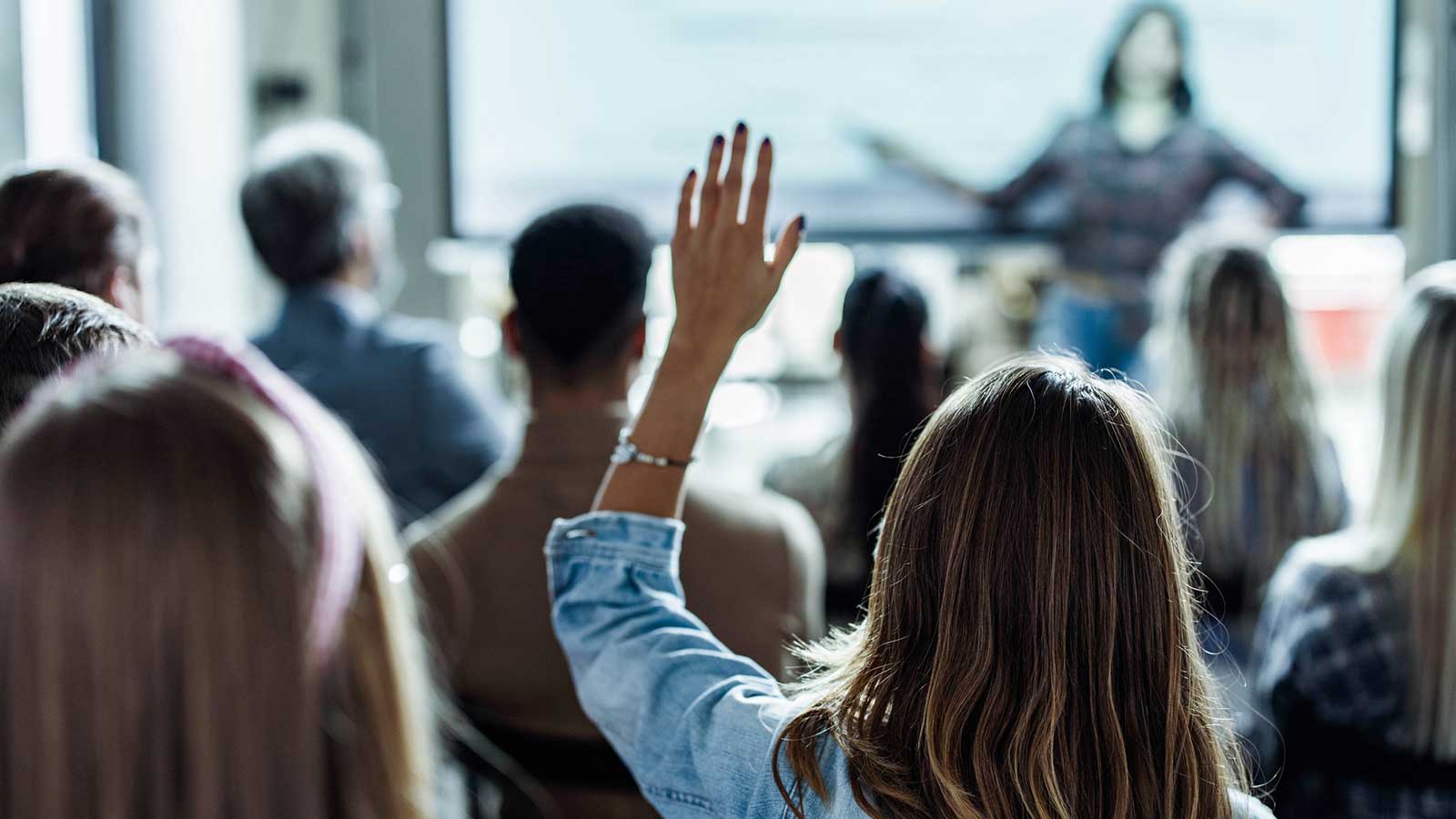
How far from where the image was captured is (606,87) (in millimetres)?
3131

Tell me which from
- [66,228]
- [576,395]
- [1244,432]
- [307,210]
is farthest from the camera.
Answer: [307,210]

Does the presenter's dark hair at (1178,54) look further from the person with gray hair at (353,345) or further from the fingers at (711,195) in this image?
the fingers at (711,195)

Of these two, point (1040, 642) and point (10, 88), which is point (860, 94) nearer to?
point (10, 88)

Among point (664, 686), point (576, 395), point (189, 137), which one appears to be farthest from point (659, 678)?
point (189, 137)

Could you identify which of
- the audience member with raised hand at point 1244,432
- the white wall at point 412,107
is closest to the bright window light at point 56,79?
the white wall at point 412,107

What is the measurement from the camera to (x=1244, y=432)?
6.77ft

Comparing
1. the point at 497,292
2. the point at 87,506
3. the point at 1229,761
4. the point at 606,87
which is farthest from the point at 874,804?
the point at 497,292

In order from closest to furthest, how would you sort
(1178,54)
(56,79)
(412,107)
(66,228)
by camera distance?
(66,228), (56,79), (1178,54), (412,107)

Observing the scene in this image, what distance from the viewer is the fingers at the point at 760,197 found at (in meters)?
0.97

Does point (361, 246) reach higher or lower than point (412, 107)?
lower

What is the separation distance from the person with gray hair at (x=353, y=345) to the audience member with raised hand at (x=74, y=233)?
611mm

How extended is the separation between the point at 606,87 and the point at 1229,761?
2.49 metres

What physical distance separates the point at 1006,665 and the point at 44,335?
28.9 inches

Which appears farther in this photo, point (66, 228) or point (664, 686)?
point (66, 228)
